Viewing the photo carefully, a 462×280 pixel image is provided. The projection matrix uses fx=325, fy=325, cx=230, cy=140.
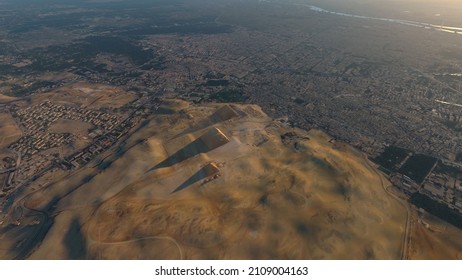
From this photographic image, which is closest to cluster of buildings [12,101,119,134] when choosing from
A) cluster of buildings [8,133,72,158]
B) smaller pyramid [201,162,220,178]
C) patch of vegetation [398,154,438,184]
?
cluster of buildings [8,133,72,158]

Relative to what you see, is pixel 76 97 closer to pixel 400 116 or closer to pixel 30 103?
pixel 30 103

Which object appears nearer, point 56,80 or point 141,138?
point 141,138

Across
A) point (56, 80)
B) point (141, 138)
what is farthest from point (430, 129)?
point (56, 80)

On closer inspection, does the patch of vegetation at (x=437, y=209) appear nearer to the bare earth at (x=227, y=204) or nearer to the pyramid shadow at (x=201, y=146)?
the bare earth at (x=227, y=204)

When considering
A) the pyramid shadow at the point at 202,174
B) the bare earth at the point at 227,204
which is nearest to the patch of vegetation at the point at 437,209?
the bare earth at the point at 227,204

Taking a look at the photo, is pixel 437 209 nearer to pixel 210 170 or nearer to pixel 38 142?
pixel 210 170

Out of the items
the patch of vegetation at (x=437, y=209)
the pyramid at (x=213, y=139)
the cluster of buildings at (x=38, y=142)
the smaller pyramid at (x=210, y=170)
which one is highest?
the pyramid at (x=213, y=139)

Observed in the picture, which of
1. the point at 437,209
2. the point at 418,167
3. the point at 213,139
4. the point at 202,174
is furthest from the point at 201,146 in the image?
the point at 418,167
